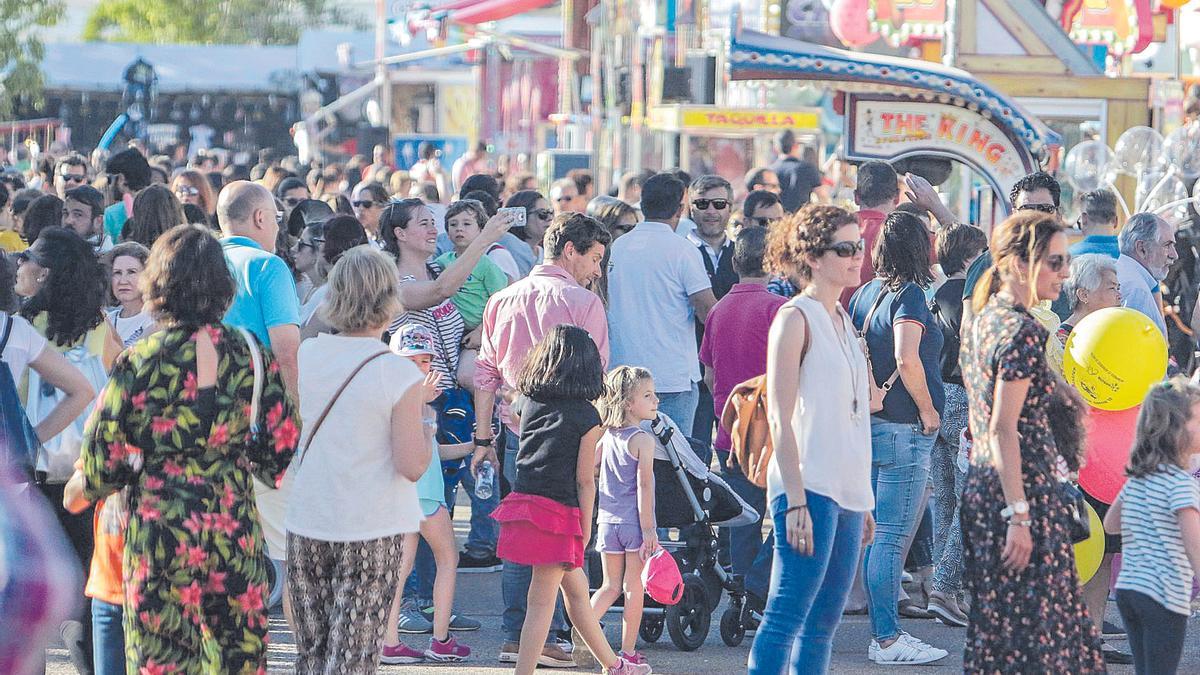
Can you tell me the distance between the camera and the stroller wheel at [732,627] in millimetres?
7105

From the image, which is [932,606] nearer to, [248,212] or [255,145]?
[248,212]

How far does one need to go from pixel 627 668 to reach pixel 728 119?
13818 mm

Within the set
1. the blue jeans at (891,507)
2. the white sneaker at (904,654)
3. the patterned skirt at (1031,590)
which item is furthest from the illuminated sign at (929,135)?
the patterned skirt at (1031,590)

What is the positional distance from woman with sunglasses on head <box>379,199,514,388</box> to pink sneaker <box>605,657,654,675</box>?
1.69m

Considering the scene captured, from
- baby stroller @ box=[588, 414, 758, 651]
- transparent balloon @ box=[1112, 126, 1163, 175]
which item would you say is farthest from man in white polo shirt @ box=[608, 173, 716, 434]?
transparent balloon @ box=[1112, 126, 1163, 175]

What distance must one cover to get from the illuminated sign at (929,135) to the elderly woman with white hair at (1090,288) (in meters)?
4.58

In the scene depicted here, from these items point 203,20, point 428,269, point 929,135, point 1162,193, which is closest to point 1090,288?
point 428,269

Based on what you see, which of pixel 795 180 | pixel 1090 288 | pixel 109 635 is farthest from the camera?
pixel 795 180

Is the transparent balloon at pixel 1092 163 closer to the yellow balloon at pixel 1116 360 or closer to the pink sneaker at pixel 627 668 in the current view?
the yellow balloon at pixel 1116 360

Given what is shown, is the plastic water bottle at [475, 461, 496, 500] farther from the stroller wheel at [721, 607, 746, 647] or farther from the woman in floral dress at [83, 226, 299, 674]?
the woman in floral dress at [83, 226, 299, 674]

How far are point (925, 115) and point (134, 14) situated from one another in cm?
7472

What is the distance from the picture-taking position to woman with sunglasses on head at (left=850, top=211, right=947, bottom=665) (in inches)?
267

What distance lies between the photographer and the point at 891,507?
6.91 metres

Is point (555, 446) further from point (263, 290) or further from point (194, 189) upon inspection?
point (194, 189)
